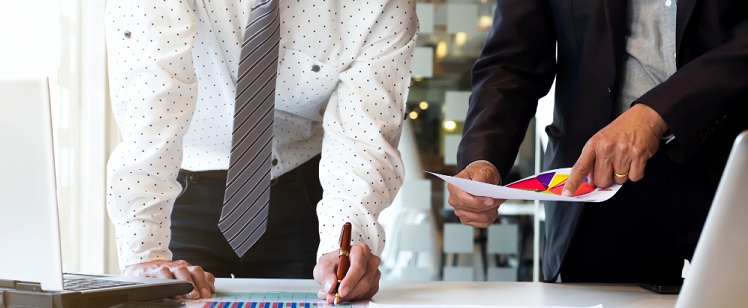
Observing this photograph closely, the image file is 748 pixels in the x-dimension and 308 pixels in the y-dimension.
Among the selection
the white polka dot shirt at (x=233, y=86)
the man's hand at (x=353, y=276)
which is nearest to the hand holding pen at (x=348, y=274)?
the man's hand at (x=353, y=276)

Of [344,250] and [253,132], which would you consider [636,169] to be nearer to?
[344,250]

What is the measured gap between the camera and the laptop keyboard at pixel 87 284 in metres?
1.08

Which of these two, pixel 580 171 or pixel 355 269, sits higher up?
pixel 580 171

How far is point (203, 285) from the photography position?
132 cm

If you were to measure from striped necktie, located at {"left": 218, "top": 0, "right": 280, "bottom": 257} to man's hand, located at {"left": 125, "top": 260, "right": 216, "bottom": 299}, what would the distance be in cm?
16

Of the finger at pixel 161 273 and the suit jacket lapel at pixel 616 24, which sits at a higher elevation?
the suit jacket lapel at pixel 616 24

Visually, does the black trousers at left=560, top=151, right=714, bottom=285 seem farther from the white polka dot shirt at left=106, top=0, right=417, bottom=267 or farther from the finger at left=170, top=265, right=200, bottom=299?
the finger at left=170, top=265, right=200, bottom=299

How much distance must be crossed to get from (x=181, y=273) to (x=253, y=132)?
307 millimetres

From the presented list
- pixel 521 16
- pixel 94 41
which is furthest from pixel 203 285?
pixel 94 41

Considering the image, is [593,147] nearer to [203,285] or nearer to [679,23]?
[679,23]

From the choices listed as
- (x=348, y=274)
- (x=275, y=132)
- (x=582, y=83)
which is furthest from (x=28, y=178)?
(x=582, y=83)

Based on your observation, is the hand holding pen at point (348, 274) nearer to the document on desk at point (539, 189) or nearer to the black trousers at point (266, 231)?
the document on desk at point (539, 189)

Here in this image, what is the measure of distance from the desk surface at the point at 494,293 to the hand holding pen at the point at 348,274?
0.10 feet

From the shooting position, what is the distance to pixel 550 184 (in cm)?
137
